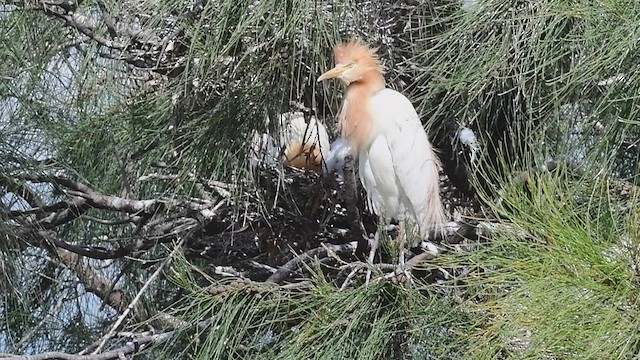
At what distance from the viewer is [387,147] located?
5.29ft

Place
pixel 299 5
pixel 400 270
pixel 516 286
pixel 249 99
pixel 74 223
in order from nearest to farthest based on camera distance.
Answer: pixel 516 286 → pixel 400 270 → pixel 299 5 → pixel 249 99 → pixel 74 223

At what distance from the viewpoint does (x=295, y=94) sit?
128cm

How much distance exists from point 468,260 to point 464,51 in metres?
0.29

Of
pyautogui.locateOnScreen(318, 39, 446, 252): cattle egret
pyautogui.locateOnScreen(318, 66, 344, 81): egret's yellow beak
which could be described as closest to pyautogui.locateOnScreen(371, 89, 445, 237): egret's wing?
pyautogui.locateOnScreen(318, 39, 446, 252): cattle egret

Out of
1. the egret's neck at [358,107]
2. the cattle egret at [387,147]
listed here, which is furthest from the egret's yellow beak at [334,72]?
the egret's neck at [358,107]

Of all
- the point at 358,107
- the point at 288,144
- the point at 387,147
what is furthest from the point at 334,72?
the point at 387,147

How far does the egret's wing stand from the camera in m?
1.46

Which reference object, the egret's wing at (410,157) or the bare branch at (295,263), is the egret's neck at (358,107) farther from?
the bare branch at (295,263)

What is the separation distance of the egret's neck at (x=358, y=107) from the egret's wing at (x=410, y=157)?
0.01 meters

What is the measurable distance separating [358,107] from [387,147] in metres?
0.11

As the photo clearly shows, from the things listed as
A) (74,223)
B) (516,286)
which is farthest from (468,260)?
(74,223)

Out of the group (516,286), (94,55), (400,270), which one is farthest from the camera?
(94,55)

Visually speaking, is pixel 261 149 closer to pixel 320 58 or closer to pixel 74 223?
pixel 320 58

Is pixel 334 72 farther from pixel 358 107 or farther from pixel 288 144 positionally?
Answer: pixel 358 107
